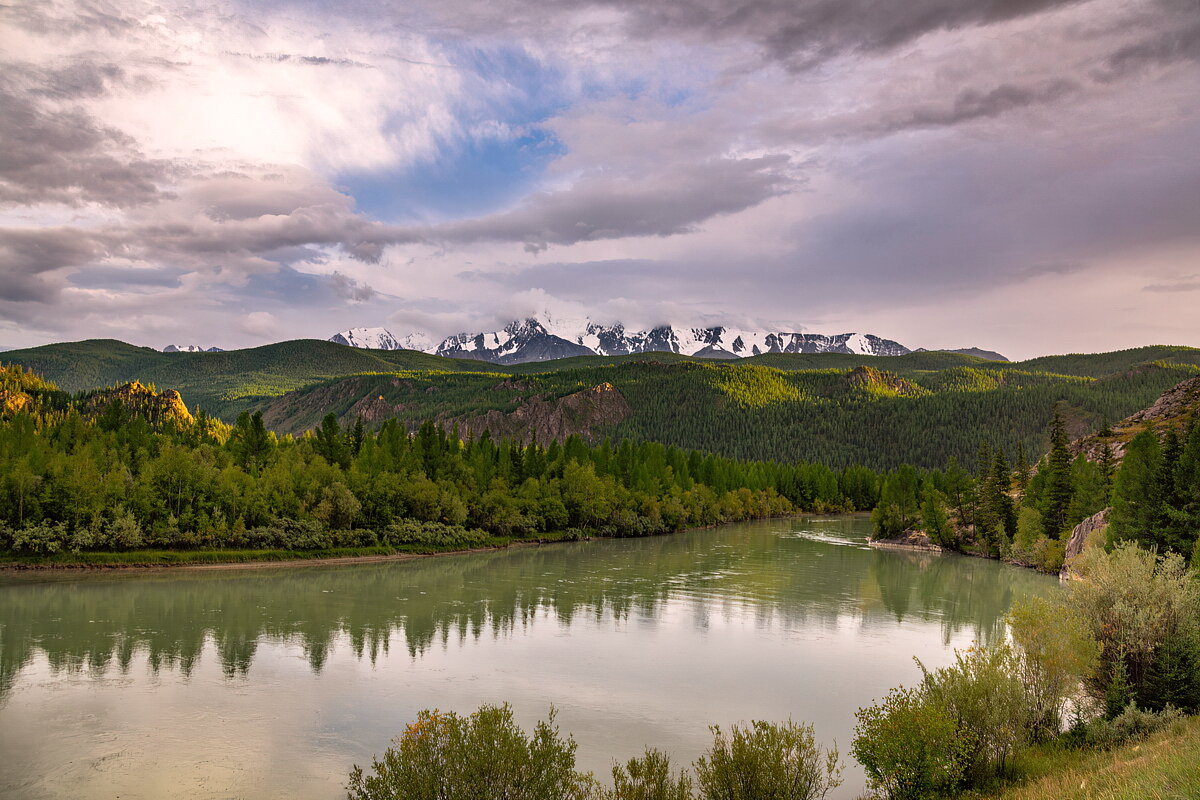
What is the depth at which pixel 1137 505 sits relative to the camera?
74250 mm

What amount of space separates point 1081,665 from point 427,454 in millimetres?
114564

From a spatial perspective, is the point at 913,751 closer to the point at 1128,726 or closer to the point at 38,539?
the point at 1128,726

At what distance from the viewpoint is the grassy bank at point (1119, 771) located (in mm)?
20188

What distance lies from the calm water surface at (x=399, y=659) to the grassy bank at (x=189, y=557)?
13.1ft

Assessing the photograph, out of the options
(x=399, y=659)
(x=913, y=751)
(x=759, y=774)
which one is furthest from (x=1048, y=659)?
(x=399, y=659)

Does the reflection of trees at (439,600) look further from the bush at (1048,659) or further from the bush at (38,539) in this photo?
the bush at (1048,659)

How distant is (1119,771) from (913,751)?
620cm

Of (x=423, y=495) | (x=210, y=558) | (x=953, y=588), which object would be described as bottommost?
(x=953, y=588)

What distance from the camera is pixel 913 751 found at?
2494cm

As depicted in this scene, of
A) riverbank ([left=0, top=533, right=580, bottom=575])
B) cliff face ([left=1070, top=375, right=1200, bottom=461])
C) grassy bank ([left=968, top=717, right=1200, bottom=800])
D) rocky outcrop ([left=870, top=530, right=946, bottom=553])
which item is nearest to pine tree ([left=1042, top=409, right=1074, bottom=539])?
cliff face ([left=1070, top=375, right=1200, bottom=461])

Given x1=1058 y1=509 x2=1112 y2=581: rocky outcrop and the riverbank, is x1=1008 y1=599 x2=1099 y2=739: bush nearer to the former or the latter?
x1=1058 y1=509 x2=1112 y2=581: rocky outcrop

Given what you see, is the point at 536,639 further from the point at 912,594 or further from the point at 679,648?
the point at 912,594

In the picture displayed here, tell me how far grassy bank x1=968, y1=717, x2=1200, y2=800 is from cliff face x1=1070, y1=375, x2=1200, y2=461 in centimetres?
10813

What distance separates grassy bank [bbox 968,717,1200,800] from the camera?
20188 millimetres
